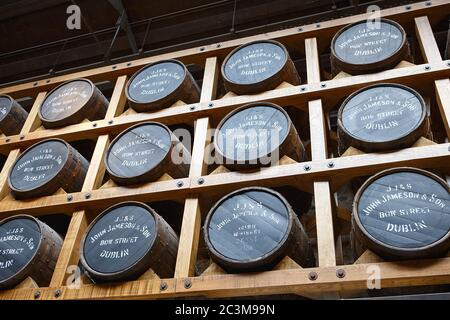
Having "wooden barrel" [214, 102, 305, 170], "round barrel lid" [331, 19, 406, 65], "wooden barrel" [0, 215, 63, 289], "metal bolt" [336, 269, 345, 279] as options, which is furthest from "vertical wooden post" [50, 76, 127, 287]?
"round barrel lid" [331, 19, 406, 65]

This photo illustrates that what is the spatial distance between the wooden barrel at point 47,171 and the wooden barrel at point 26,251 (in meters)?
0.32

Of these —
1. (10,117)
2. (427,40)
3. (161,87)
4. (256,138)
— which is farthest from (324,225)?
(10,117)

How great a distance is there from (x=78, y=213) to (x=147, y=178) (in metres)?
0.64

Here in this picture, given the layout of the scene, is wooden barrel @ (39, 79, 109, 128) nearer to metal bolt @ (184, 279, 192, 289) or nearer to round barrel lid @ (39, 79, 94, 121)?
round barrel lid @ (39, 79, 94, 121)

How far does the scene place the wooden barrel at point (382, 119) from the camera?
317 cm

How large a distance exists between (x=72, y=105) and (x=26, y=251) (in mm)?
1634

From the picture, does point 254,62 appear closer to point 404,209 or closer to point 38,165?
point 404,209

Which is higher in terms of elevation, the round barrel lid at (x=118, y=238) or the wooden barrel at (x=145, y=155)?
the wooden barrel at (x=145, y=155)

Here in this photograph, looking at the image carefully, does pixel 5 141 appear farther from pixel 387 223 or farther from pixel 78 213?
pixel 387 223

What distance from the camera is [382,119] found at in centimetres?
332

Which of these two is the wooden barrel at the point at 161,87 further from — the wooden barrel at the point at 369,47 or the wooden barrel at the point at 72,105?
the wooden barrel at the point at 369,47

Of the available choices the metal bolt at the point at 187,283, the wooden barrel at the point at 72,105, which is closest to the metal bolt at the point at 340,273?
the metal bolt at the point at 187,283

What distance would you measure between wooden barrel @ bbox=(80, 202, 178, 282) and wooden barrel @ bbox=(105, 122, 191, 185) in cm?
32

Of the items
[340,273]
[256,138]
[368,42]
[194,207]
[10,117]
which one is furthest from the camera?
[10,117]
